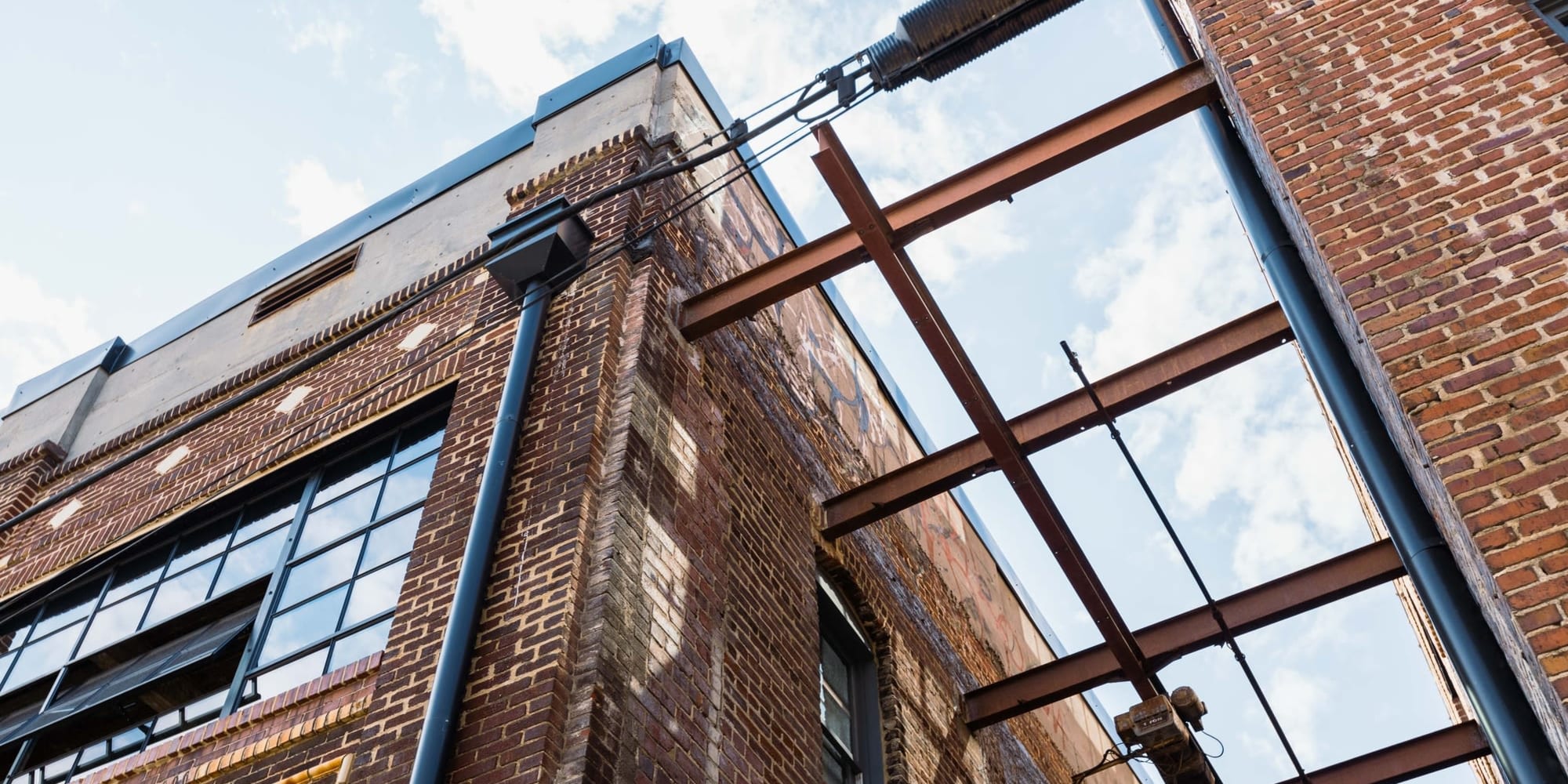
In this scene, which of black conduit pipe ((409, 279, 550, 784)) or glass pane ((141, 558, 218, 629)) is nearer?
black conduit pipe ((409, 279, 550, 784))

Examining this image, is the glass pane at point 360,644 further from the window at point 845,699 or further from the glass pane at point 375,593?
the window at point 845,699

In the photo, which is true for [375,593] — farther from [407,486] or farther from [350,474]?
[350,474]

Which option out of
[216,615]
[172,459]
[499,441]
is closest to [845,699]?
[499,441]

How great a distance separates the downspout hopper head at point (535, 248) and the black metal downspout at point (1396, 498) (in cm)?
400

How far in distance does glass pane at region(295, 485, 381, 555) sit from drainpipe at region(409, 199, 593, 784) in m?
1.22

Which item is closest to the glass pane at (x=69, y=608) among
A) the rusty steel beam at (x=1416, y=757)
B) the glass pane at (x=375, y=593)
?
the glass pane at (x=375, y=593)

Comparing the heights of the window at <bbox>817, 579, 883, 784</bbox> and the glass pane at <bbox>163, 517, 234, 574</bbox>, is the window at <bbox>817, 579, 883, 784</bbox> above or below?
below

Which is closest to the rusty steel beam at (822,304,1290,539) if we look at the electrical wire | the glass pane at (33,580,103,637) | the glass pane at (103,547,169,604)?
the electrical wire

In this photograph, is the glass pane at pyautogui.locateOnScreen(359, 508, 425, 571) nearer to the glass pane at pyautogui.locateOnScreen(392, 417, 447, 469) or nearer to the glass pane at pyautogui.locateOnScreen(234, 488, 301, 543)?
the glass pane at pyautogui.locateOnScreen(392, 417, 447, 469)

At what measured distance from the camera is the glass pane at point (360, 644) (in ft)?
23.2

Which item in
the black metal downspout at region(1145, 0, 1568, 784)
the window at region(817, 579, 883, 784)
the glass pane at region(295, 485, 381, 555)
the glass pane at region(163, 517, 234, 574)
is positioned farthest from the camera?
the glass pane at region(163, 517, 234, 574)

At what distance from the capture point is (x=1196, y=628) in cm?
966

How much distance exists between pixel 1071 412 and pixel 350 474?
5.02 metres

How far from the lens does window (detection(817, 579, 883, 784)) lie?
29.5 ft
